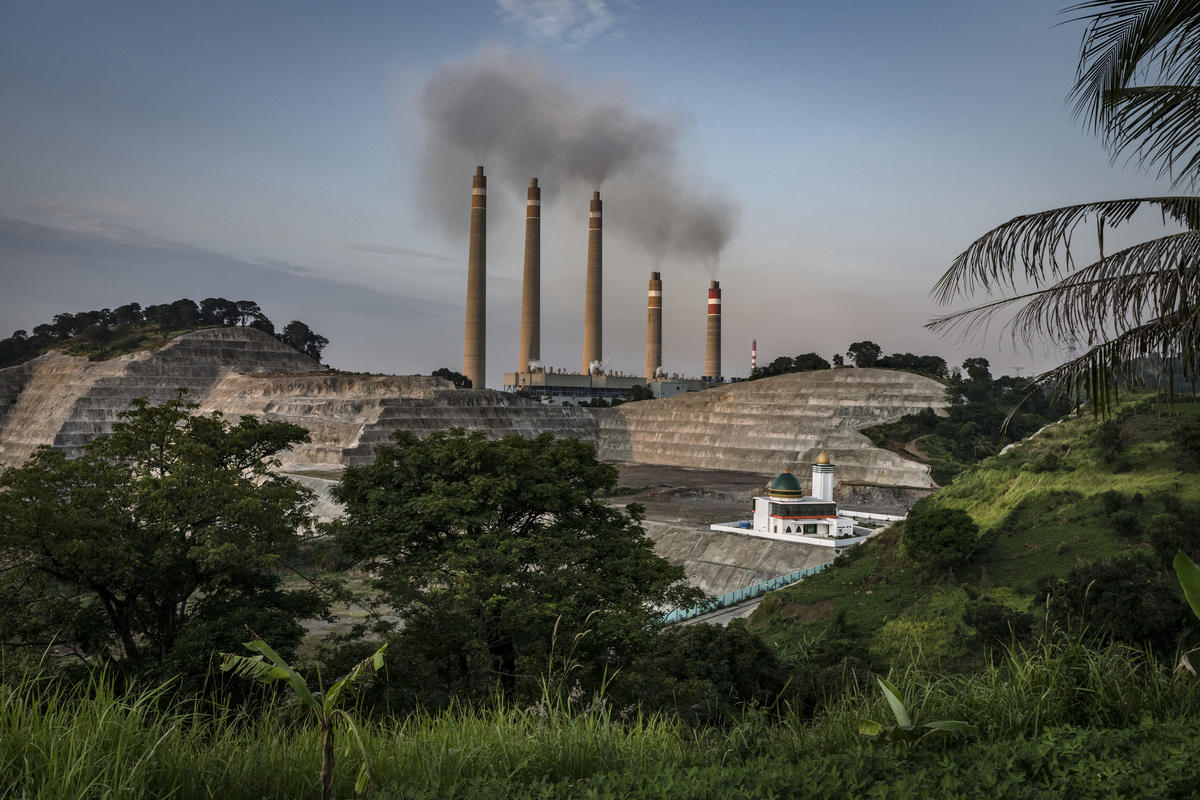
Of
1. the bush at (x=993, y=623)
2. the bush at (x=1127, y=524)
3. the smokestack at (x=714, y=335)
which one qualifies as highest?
the smokestack at (x=714, y=335)

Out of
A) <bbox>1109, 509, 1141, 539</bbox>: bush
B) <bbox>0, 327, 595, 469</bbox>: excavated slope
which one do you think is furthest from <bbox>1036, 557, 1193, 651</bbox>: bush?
<bbox>0, 327, 595, 469</bbox>: excavated slope

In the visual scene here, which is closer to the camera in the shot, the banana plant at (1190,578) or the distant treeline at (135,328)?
the banana plant at (1190,578)

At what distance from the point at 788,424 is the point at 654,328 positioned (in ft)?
146

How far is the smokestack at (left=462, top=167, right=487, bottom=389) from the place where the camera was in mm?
114812

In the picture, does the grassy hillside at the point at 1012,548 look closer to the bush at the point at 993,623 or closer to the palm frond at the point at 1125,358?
the bush at the point at 993,623

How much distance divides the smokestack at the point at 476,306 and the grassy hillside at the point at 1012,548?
82.5m

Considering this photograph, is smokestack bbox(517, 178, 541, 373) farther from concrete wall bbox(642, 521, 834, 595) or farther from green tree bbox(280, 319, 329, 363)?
concrete wall bbox(642, 521, 834, 595)

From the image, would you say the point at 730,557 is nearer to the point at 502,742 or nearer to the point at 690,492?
the point at 690,492

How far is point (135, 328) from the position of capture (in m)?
127

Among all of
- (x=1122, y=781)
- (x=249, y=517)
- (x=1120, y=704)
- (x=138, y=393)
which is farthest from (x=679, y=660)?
(x=138, y=393)

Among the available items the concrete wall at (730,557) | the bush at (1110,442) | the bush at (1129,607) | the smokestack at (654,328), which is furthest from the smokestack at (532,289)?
the bush at (1129,607)

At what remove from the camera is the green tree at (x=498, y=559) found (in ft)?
60.5

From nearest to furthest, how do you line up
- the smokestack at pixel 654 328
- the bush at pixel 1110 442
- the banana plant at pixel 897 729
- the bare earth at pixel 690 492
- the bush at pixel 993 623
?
the banana plant at pixel 897 729 < the bush at pixel 993 623 < the bush at pixel 1110 442 < the bare earth at pixel 690 492 < the smokestack at pixel 654 328

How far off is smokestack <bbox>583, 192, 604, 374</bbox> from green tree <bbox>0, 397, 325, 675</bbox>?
106767mm
